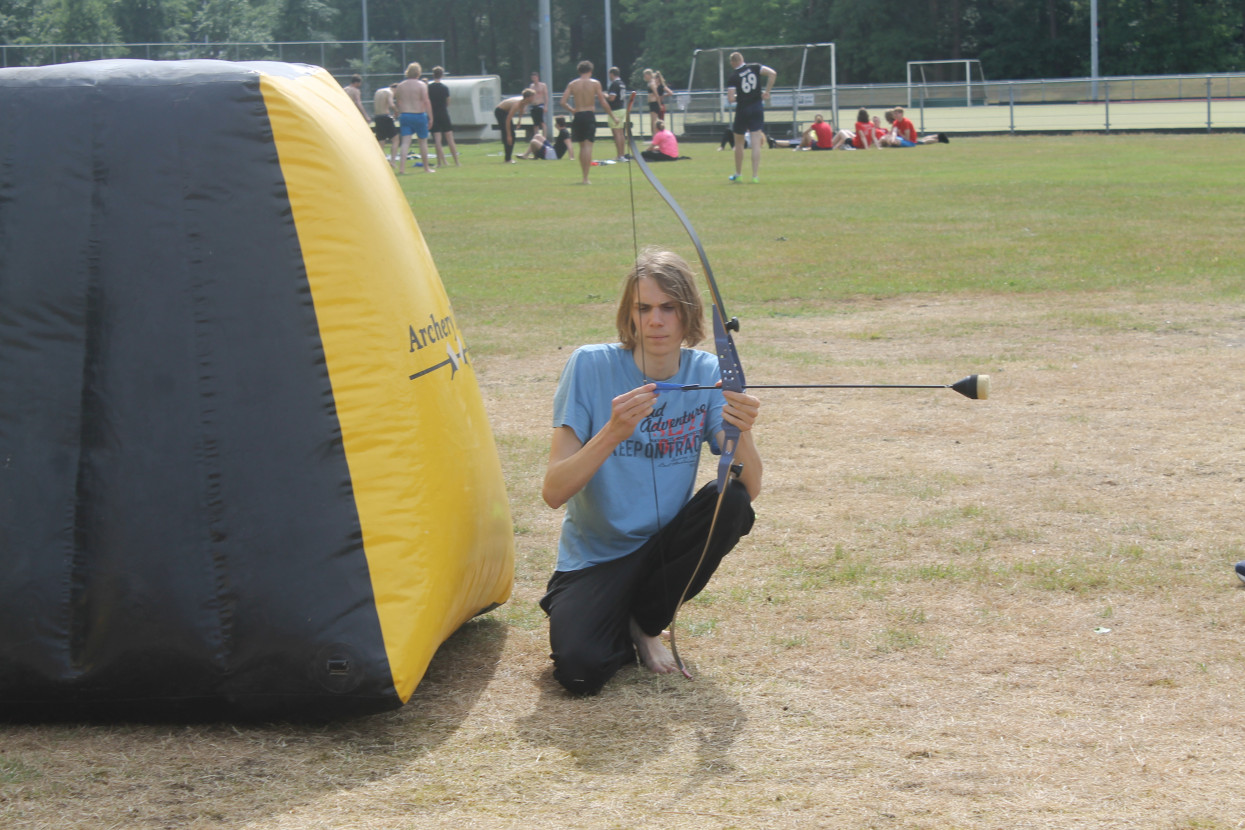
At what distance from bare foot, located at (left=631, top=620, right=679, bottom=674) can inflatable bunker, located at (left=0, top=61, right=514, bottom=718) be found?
75 cm

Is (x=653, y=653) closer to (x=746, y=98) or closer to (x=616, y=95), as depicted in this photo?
(x=616, y=95)

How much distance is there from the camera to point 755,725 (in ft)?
10.6

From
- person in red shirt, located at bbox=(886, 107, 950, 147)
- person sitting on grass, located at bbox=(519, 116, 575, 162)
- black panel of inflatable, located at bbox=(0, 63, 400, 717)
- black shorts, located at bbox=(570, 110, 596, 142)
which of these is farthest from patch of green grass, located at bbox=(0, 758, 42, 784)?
person in red shirt, located at bbox=(886, 107, 950, 147)

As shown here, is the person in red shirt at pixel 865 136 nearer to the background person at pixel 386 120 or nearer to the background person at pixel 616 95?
the background person at pixel 386 120

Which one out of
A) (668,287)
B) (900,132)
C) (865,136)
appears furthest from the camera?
(900,132)

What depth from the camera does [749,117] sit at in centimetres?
1938

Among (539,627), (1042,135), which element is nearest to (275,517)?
(539,627)

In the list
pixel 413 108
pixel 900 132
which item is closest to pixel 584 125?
pixel 413 108

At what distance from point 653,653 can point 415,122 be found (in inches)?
848

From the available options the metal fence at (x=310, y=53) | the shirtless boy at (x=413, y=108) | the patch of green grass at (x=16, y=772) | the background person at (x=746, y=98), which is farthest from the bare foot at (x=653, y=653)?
the metal fence at (x=310, y=53)

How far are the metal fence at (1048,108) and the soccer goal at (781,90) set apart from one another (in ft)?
0.09

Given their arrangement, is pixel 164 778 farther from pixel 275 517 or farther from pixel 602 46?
pixel 602 46

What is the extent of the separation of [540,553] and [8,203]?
221 centimetres

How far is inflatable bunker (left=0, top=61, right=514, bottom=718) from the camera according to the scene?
309 cm
